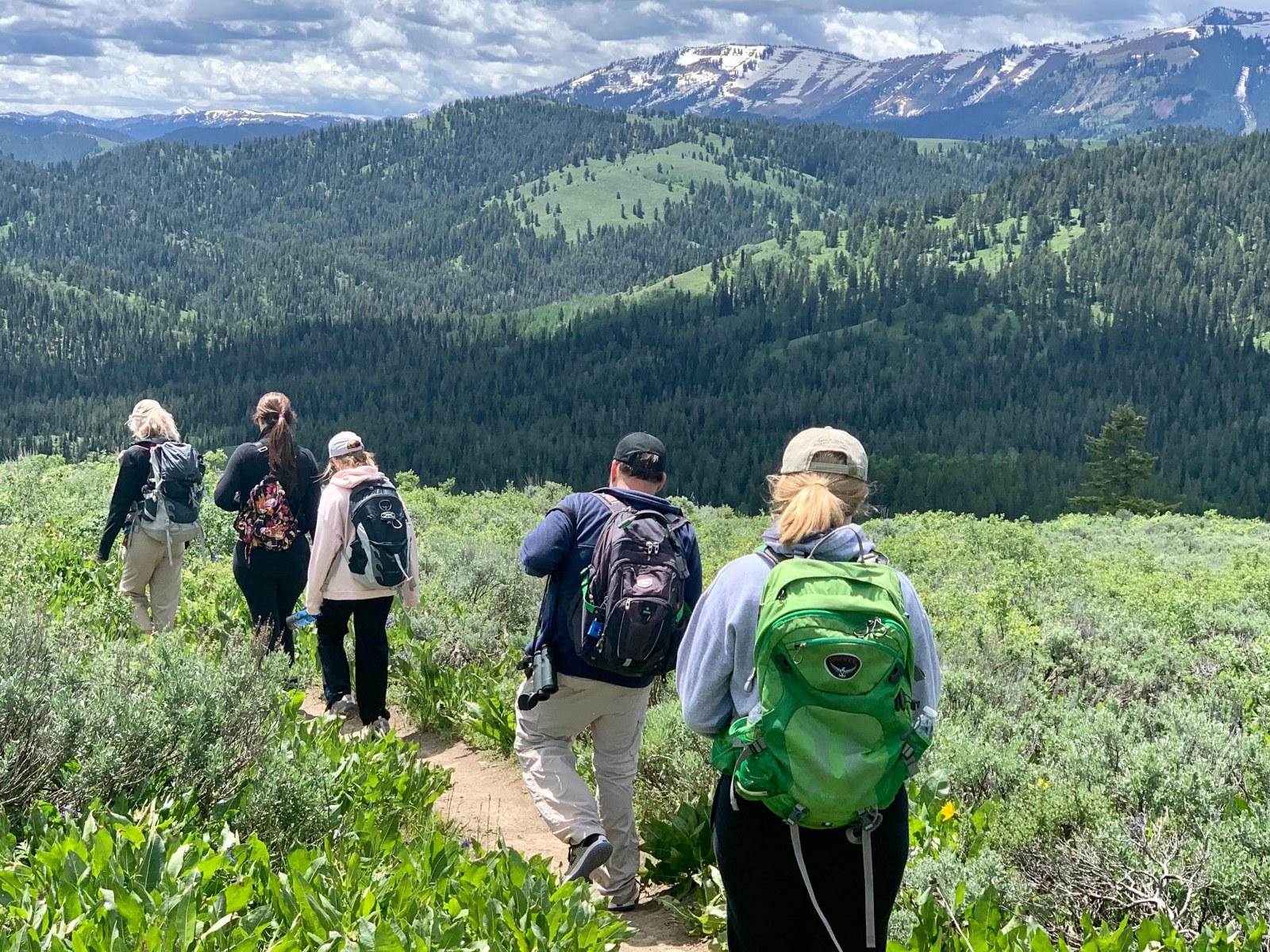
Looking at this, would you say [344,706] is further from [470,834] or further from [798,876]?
[798,876]

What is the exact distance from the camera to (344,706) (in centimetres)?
804

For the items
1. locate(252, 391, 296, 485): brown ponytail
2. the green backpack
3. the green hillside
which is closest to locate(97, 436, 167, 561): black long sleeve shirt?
the green hillside

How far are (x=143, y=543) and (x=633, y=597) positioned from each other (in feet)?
20.0

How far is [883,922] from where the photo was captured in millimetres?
3656

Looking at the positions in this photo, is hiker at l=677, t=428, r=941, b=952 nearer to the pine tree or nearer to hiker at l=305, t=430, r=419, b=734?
hiker at l=305, t=430, r=419, b=734

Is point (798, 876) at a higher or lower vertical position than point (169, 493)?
higher

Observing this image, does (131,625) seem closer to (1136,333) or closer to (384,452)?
(384,452)

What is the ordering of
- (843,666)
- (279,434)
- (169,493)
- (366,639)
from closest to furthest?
(843,666), (366,639), (279,434), (169,493)

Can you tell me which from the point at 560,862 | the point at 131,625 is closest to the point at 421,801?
the point at 560,862

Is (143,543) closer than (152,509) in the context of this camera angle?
No

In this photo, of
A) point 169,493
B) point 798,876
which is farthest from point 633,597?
point 169,493

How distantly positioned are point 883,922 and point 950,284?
195m

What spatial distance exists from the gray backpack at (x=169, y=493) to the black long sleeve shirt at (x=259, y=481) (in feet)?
3.00

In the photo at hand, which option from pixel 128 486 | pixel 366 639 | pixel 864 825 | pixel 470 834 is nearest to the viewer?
pixel 864 825
